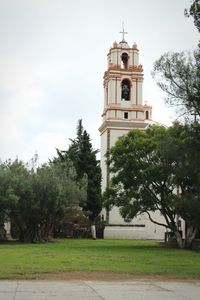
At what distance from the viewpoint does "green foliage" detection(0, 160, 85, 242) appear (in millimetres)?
41000

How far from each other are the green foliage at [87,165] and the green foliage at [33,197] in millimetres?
16809

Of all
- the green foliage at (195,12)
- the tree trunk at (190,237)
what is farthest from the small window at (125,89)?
the green foliage at (195,12)

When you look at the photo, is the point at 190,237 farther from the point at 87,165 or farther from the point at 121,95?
the point at 121,95

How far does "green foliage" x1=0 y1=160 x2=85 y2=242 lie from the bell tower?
20061 millimetres

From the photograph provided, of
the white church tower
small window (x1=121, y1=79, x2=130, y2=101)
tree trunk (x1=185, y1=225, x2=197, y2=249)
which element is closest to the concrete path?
tree trunk (x1=185, y1=225, x2=197, y2=249)

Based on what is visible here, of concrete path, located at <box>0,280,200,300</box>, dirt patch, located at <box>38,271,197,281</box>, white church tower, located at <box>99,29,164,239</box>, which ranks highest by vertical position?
white church tower, located at <box>99,29,164,239</box>

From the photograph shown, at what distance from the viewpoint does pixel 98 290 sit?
1448cm

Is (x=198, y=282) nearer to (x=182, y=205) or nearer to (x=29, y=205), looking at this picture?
(x=182, y=205)

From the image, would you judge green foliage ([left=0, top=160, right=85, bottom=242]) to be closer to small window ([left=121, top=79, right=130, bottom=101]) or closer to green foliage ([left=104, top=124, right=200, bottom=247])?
green foliage ([left=104, top=124, right=200, bottom=247])

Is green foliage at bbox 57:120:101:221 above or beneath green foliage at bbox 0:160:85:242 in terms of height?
above

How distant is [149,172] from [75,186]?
9.45 meters

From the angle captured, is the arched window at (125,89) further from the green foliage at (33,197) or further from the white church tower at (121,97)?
the green foliage at (33,197)

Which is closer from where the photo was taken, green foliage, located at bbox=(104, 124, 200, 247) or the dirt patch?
the dirt patch

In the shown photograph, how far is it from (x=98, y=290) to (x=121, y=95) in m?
53.5
